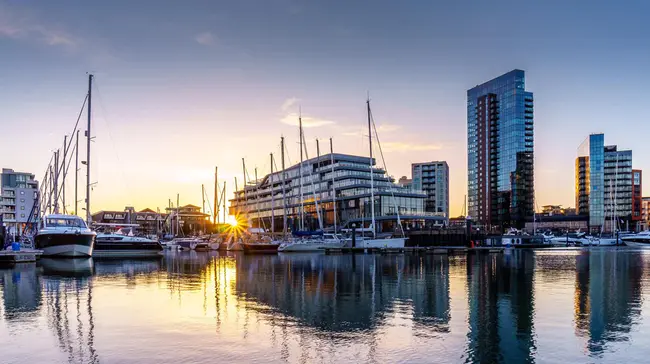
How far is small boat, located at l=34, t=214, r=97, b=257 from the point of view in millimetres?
60125

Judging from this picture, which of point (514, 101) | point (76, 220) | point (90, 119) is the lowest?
point (76, 220)

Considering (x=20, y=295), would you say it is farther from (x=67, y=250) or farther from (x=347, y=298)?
(x=67, y=250)

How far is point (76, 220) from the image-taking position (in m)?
63.1

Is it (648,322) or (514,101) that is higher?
(514,101)

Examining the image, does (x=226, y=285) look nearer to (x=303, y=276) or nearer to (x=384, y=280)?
(x=303, y=276)

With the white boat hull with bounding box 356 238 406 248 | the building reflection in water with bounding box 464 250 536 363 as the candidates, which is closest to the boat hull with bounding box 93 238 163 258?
the white boat hull with bounding box 356 238 406 248

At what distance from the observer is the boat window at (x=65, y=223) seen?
201ft

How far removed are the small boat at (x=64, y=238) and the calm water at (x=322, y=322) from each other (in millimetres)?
27528

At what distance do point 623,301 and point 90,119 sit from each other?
6284 centimetres

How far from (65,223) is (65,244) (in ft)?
9.05

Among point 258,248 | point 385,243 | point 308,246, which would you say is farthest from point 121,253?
point 385,243

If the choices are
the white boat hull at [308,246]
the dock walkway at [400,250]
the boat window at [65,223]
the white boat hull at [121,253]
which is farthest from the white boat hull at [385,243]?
the boat window at [65,223]

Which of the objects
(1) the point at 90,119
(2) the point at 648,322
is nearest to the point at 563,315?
(2) the point at 648,322

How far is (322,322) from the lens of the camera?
19.8 meters
